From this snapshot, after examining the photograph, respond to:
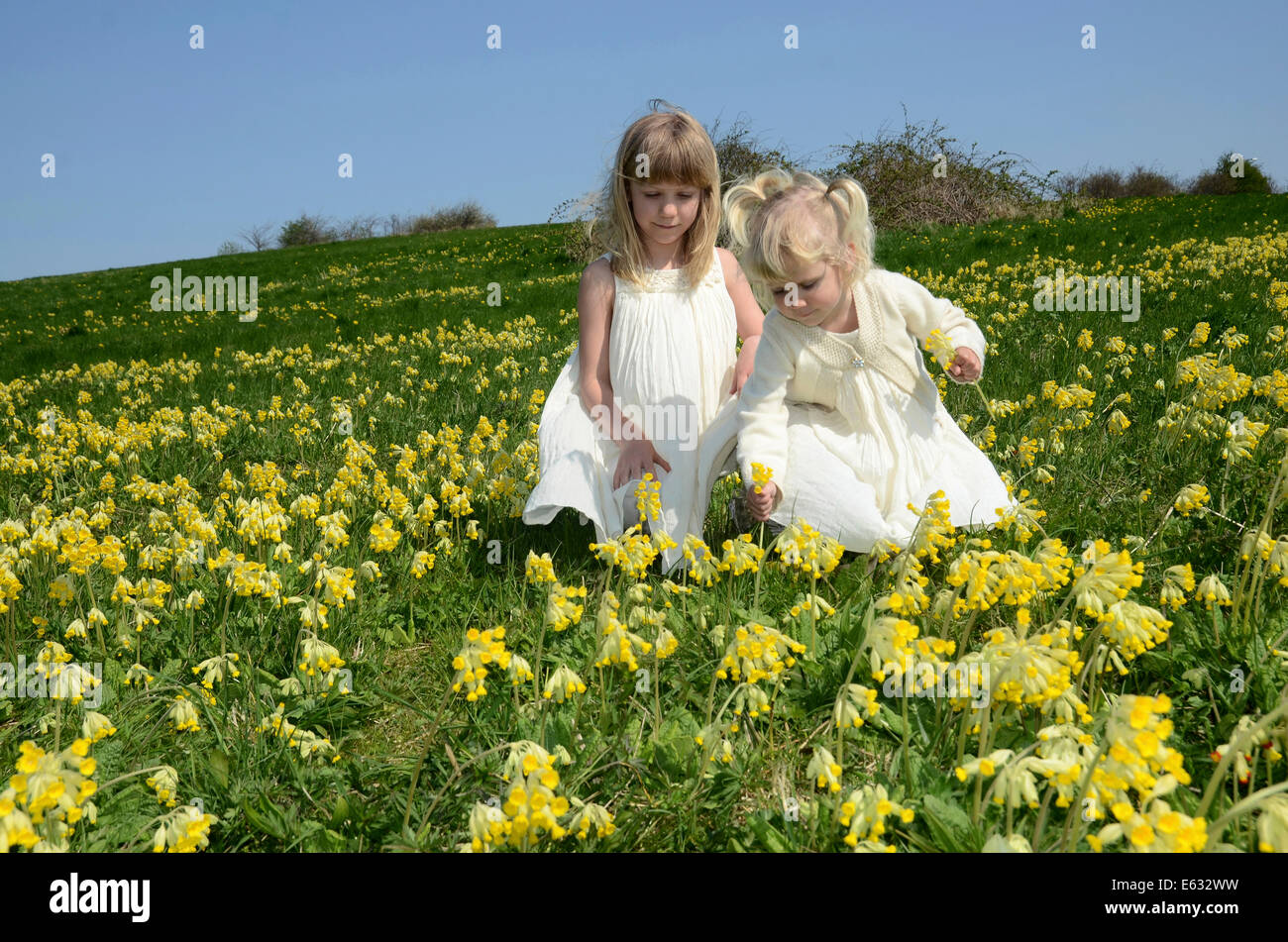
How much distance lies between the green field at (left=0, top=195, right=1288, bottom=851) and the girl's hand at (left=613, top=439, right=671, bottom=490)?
0.46m

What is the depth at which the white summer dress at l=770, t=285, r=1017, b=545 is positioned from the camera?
13.2 feet

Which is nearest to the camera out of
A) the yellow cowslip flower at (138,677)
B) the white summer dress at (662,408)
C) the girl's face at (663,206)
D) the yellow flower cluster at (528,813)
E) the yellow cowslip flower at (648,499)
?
the yellow flower cluster at (528,813)

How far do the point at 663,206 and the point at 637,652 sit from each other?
2786 millimetres

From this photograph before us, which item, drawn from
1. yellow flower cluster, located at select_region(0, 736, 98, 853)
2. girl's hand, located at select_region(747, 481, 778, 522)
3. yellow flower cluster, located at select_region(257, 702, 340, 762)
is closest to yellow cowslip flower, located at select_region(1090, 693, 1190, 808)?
yellow flower cluster, located at select_region(0, 736, 98, 853)

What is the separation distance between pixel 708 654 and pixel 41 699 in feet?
8.82

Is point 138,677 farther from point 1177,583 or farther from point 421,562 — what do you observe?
point 1177,583

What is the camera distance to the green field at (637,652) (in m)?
2.30

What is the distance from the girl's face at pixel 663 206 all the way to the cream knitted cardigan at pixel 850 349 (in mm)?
892

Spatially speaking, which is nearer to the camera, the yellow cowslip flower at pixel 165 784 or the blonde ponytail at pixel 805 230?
the yellow cowslip flower at pixel 165 784

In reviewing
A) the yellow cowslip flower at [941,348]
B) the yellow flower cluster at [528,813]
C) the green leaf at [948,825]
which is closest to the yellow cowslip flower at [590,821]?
the yellow flower cluster at [528,813]

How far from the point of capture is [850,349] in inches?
169

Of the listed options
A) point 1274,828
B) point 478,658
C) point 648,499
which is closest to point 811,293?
point 648,499

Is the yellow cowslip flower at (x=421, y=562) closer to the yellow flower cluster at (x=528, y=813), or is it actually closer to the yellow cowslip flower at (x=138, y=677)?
the yellow cowslip flower at (x=138, y=677)

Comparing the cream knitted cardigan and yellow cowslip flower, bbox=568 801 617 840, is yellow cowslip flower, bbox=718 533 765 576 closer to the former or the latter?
the cream knitted cardigan
